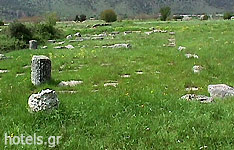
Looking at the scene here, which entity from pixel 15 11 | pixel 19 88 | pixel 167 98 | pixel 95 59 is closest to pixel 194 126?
pixel 167 98

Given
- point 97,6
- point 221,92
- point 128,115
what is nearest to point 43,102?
point 128,115

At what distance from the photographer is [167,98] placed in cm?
880

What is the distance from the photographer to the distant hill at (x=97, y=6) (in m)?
151

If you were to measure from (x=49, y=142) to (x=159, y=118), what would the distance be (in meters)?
2.49

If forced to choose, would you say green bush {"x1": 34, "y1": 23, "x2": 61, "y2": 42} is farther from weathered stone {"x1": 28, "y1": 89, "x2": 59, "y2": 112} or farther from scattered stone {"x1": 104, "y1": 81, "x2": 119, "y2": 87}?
weathered stone {"x1": 28, "y1": 89, "x2": 59, "y2": 112}

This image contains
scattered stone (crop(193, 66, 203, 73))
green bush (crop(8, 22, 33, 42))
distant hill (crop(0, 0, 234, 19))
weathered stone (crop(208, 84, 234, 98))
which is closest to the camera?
weathered stone (crop(208, 84, 234, 98))

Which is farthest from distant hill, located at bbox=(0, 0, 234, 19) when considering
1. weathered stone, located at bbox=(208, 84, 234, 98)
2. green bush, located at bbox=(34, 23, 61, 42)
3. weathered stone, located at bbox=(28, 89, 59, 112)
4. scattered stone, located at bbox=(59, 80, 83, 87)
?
weathered stone, located at bbox=(28, 89, 59, 112)

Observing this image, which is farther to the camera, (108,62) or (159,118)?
(108,62)

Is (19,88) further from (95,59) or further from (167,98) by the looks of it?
(95,59)

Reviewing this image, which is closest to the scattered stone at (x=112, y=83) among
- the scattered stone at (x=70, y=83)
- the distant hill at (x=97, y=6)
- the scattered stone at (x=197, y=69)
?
the scattered stone at (x=70, y=83)

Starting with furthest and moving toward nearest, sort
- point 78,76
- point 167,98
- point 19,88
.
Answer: point 78,76 < point 19,88 < point 167,98

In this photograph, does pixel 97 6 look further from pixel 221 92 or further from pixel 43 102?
pixel 43 102

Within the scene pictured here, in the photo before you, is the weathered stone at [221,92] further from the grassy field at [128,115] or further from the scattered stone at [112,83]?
the scattered stone at [112,83]

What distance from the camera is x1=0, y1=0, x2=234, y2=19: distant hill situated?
150613 millimetres
